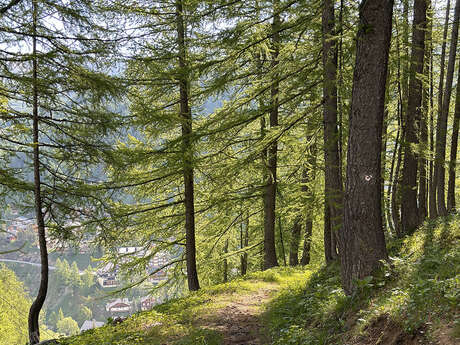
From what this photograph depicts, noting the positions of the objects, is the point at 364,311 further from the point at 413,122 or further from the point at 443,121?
the point at 443,121

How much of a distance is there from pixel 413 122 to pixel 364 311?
227 inches

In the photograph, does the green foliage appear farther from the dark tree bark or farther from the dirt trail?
the dark tree bark

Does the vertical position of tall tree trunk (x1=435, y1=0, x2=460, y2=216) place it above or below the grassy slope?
above

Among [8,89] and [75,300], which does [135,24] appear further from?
[75,300]

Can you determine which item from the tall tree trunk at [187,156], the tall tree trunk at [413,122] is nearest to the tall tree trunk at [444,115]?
the tall tree trunk at [413,122]

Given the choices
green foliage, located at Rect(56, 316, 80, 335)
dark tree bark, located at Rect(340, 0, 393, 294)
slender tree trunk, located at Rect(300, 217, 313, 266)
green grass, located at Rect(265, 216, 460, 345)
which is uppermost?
dark tree bark, located at Rect(340, 0, 393, 294)

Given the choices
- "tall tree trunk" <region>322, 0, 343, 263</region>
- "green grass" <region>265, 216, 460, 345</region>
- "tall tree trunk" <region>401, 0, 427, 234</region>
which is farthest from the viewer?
"tall tree trunk" <region>401, 0, 427, 234</region>

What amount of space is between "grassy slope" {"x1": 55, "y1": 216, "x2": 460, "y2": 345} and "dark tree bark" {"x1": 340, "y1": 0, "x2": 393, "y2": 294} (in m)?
0.35

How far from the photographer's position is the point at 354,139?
4898mm

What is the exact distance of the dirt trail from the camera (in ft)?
19.4

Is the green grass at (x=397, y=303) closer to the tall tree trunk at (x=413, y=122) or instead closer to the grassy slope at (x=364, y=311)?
the grassy slope at (x=364, y=311)

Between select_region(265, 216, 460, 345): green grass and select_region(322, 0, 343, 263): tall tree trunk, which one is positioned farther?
select_region(322, 0, 343, 263): tall tree trunk

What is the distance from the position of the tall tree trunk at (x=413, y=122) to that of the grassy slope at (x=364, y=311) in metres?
0.60

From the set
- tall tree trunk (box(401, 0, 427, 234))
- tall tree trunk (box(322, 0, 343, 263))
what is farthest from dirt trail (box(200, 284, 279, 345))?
tall tree trunk (box(401, 0, 427, 234))
